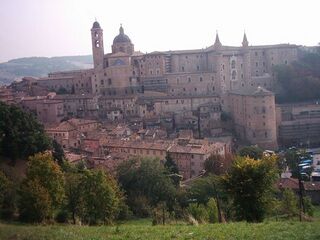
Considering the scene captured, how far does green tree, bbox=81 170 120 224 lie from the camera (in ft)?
59.0

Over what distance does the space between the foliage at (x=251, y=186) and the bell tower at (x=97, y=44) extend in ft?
127

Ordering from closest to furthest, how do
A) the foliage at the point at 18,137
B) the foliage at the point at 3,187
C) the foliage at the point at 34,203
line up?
1. the foliage at the point at 34,203
2. the foliage at the point at 3,187
3. the foliage at the point at 18,137

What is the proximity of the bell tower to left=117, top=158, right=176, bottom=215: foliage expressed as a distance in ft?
93.9

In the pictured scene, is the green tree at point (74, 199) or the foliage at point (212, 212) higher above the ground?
the green tree at point (74, 199)

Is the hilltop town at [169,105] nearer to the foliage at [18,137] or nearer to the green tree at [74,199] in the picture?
the foliage at [18,137]

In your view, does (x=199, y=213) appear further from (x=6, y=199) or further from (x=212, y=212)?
(x=6, y=199)

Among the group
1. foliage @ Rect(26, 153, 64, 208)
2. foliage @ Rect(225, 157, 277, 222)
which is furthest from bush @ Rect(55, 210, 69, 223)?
foliage @ Rect(225, 157, 277, 222)

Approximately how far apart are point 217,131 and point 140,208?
21935 mm

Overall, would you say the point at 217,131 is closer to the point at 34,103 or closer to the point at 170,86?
the point at 170,86

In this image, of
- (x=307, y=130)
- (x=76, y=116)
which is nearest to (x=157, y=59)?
(x=76, y=116)

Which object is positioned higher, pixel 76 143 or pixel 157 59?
pixel 157 59

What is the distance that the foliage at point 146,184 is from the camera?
24.7m

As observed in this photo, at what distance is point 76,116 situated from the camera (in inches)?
1898

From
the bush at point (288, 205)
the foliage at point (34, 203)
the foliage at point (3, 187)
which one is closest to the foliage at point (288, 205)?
the bush at point (288, 205)
